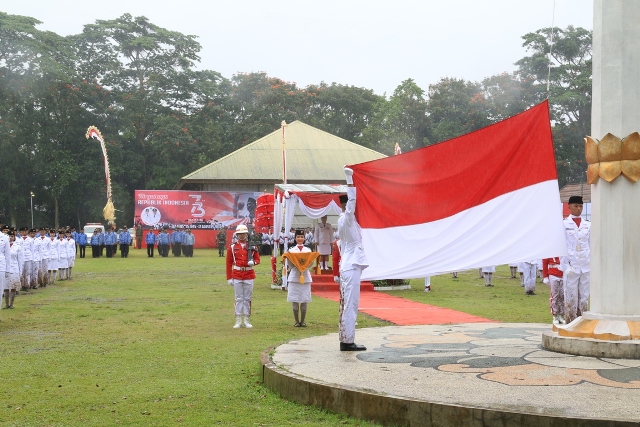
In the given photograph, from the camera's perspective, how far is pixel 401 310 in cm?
1641

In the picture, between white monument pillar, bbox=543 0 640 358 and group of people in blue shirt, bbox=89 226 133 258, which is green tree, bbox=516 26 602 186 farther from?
white monument pillar, bbox=543 0 640 358

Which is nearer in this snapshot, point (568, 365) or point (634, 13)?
point (568, 365)

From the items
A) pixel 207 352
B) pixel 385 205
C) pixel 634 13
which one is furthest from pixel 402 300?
pixel 634 13

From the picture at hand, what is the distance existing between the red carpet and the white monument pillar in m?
5.30

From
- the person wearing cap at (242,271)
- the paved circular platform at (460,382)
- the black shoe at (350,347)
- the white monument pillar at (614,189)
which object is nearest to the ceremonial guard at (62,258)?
the person wearing cap at (242,271)

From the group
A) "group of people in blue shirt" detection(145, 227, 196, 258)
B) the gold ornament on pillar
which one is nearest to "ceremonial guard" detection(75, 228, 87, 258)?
"group of people in blue shirt" detection(145, 227, 196, 258)

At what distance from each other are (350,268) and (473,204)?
64.5 inches

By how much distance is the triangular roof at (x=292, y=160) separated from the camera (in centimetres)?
4881

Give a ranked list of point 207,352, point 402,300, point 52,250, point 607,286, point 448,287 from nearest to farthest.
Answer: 1. point 607,286
2. point 207,352
3. point 402,300
4. point 448,287
5. point 52,250

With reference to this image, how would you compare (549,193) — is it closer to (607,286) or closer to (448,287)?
(607,286)

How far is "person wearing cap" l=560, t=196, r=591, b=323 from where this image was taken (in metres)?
11.5

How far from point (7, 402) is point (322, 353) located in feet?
11.1

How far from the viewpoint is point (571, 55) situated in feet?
142

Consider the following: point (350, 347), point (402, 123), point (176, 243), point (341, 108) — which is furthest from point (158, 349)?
point (341, 108)
